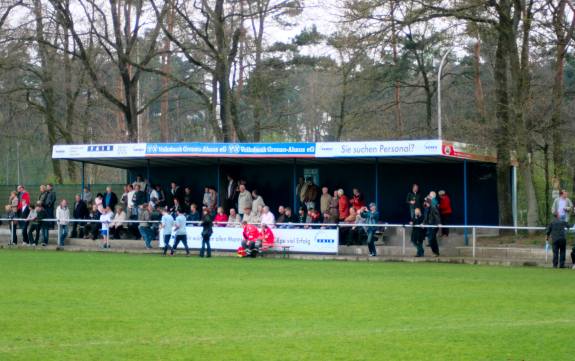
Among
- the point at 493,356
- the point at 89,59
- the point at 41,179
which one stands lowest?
the point at 493,356

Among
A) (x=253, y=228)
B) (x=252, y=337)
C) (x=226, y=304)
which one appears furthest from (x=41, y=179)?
(x=252, y=337)

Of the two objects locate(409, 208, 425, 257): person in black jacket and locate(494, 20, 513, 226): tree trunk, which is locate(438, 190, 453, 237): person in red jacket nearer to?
locate(494, 20, 513, 226): tree trunk

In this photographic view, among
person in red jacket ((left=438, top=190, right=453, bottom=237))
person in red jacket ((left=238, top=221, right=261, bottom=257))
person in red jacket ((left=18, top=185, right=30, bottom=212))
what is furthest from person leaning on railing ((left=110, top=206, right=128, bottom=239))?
person in red jacket ((left=438, top=190, right=453, bottom=237))

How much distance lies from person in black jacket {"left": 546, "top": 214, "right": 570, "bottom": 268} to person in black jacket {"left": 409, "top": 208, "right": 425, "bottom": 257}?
3958 mm

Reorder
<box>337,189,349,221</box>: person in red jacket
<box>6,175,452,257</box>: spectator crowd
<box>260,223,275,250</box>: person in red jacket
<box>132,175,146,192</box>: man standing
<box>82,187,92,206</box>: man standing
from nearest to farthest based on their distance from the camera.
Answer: <box>6,175,452,257</box>: spectator crowd → <box>260,223,275,250</box>: person in red jacket → <box>337,189,349,221</box>: person in red jacket → <box>132,175,146,192</box>: man standing → <box>82,187,92,206</box>: man standing

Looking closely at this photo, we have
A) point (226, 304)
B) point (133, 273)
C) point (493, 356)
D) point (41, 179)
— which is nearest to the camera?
point (493, 356)

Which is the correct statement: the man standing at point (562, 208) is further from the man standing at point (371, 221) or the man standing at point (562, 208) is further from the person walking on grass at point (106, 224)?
the person walking on grass at point (106, 224)

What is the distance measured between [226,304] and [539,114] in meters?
21.2

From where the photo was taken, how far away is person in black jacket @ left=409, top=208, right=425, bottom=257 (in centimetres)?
2814

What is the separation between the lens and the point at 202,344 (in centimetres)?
1118

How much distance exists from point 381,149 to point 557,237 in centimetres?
689

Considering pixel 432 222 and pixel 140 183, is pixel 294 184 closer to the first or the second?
pixel 140 183

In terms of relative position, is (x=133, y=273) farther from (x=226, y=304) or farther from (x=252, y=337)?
(x=252, y=337)

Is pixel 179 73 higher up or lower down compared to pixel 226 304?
higher up
